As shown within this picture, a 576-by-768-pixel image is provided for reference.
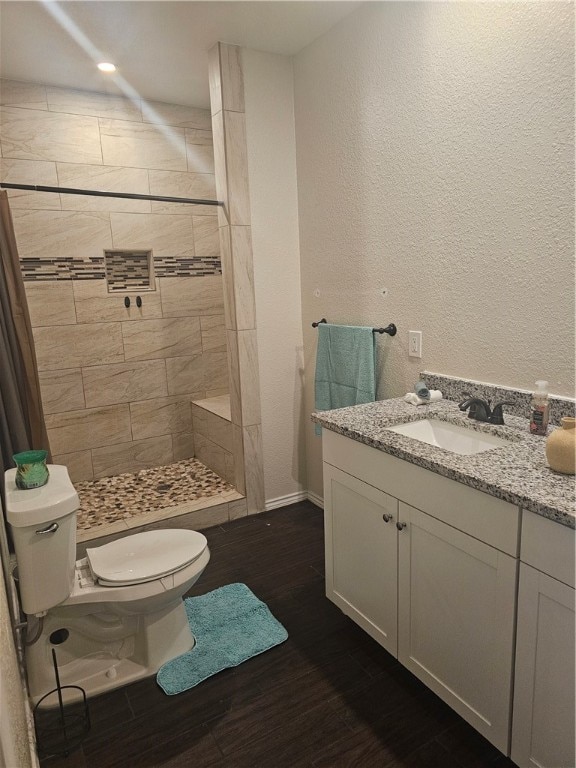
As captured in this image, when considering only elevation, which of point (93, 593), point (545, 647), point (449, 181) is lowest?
point (93, 593)

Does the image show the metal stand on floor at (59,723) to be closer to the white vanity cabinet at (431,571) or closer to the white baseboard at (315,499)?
the white vanity cabinet at (431,571)

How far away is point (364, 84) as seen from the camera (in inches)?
92.9

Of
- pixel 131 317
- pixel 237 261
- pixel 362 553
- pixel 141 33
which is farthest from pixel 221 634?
pixel 141 33

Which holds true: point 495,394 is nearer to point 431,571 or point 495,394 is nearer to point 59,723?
point 431,571

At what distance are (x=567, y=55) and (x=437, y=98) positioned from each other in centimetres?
54

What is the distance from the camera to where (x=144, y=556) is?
6.22 ft

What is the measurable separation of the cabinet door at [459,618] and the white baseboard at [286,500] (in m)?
1.49

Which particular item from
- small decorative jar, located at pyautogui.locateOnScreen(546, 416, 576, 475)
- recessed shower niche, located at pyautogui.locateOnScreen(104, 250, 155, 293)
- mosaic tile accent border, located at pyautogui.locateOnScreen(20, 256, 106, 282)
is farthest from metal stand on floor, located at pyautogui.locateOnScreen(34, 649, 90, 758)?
recessed shower niche, located at pyautogui.locateOnScreen(104, 250, 155, 293)

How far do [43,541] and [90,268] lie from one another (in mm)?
2282

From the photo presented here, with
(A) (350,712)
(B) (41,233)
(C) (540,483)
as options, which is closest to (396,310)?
(C) (540,483)

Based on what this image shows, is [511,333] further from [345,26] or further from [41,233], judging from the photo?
[41,233]

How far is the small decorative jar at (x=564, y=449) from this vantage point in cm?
130

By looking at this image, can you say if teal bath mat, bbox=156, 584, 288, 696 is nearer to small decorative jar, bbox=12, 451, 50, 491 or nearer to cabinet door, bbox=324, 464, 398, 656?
cabinet door, bbox=324, 464, 398, 656

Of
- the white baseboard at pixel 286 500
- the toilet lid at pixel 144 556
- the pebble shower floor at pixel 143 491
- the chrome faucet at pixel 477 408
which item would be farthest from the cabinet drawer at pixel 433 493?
the pebble shower floor at pixel 143 491
